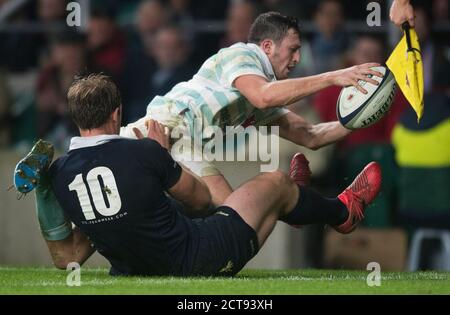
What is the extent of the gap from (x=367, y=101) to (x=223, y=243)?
133 centimetres

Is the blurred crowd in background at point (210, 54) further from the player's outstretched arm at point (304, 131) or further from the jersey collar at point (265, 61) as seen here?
the jersey collar at point (265, 61)

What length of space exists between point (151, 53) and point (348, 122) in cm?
556

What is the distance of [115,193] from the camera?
284 inches

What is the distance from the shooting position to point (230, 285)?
709 cm

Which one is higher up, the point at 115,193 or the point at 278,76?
the point at 278,76

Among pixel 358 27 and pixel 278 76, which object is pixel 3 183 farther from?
pixel 278 76

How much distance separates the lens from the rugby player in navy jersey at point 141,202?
7.21 m

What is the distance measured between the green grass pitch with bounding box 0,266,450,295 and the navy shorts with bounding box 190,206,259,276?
11 centimetres

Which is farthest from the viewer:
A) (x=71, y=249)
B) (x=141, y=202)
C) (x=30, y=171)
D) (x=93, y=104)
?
(x=71, y=249)

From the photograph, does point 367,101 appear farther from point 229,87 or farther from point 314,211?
point 229,87

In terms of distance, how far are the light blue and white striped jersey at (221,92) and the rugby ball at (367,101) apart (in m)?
0.54

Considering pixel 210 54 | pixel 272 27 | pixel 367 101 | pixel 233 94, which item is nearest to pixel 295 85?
pixel 367 101

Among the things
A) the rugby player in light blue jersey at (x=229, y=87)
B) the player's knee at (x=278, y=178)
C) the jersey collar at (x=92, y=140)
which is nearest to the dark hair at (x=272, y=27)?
the rugby player in light blue jersey at (x=229, y=87)

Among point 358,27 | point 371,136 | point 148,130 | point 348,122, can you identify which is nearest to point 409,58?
point 348,122
